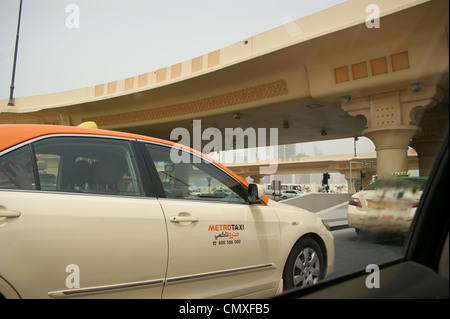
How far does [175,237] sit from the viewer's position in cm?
239

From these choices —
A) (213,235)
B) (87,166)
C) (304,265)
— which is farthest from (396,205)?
(87,166)

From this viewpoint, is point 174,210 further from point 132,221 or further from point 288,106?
point 288,106

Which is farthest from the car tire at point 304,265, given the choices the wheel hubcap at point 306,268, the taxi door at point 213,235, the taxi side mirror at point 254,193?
the taxi side mirror at point 254,193

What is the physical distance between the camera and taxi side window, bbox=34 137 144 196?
223 centimetres

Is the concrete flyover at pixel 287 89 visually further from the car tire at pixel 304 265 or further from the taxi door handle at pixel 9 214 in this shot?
the taxi door handle at pixel 9 214

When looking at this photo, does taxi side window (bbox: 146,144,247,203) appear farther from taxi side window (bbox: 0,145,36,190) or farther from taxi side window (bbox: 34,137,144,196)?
taxi side window (bbox: 0,145,36,190)

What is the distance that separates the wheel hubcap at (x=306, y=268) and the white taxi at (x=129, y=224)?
0.02 meters

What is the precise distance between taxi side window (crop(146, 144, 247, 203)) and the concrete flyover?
320 centimetres

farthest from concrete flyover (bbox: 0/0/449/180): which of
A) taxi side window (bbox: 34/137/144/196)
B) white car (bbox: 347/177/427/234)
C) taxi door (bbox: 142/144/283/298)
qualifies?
taxi side window (bbox: 34/137/144/196)

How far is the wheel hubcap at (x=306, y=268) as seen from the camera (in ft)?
10.8

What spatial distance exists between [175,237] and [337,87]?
10.8 meters

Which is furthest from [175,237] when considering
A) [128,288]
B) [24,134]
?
[24,134]

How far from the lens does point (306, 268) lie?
338 centimetres

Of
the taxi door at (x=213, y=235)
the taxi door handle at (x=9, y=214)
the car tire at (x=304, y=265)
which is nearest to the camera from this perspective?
the taxi door handle at (x=9, y=214)
